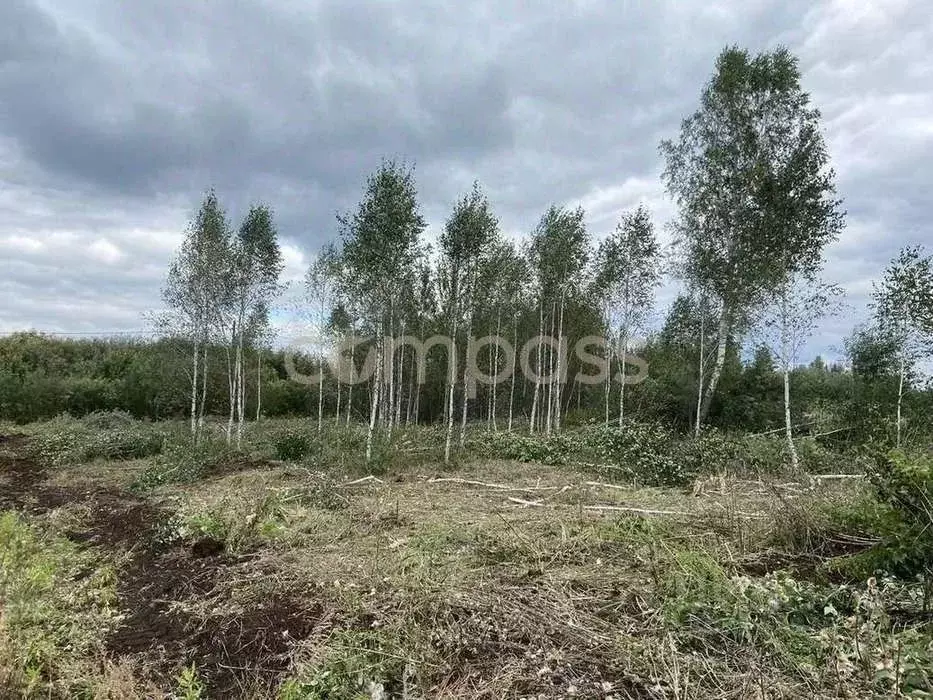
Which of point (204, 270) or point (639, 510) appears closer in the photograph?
point (639, 510)

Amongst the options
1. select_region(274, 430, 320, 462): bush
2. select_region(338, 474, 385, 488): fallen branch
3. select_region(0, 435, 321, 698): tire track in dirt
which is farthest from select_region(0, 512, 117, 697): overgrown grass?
select_region(274, 430, 320, 462): bush

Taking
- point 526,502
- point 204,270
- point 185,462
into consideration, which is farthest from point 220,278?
point 526,502

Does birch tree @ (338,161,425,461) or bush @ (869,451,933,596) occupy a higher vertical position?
birch tree @ (338,161,425,461)

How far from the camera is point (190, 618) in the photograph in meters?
4.26

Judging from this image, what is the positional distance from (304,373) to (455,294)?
20317mm

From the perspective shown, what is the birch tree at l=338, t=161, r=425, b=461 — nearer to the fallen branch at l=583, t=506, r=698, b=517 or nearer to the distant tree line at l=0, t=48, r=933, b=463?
the distant tree line at l=0, t=48, r=933, b=463

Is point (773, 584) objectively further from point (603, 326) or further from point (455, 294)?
point (603, 326)

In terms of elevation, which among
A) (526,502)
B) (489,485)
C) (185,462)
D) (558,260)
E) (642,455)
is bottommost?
(185,462)

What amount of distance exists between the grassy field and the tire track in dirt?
0.02 meters

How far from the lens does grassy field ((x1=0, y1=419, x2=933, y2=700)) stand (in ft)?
9.59

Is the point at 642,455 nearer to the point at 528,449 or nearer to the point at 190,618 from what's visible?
the point at 528,449

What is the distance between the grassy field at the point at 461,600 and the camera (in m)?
2.92

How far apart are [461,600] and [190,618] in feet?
7.06

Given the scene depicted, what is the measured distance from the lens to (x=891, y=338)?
13.8m
